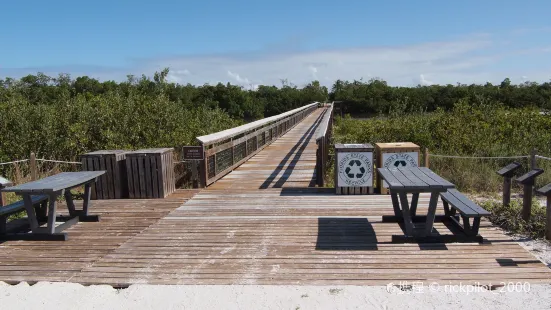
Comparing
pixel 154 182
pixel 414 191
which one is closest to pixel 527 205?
pixel 414 191

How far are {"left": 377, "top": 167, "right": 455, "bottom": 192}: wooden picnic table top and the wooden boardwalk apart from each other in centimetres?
68

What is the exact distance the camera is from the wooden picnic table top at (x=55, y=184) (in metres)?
5.36

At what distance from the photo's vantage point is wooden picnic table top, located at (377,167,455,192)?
5.05 metres

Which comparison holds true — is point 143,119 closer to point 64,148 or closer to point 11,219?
point 64,148

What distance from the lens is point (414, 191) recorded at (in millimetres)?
5145

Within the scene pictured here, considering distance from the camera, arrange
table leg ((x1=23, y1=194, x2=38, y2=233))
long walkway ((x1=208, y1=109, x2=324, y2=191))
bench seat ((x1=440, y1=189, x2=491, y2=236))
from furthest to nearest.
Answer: long walkway ((x1=208, y1=109, x2=324, y2=191)) < table leg ((x1=23, y1=194, x2=38, y2=233)) < bench seat ((x1=440, y1=189, x2=491, y2=236))

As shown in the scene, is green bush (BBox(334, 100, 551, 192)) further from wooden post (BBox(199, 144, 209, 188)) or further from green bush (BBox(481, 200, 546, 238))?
wooden post (BBox(199, 144, 209, 188))

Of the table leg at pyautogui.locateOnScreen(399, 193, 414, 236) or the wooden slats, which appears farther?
the wooden slats

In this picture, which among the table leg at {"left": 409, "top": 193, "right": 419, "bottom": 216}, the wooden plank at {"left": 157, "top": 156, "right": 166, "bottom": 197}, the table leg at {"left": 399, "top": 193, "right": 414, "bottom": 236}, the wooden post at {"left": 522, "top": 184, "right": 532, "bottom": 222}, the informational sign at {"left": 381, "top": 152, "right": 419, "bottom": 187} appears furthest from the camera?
the wooden plank at {"left": 157, "top": 156, "right": 166, "bottom": 197}

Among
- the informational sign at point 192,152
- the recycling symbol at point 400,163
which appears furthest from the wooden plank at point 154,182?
the recycling symbol at point 400,163

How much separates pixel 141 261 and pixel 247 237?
4.37 ft

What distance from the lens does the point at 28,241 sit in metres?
5.82

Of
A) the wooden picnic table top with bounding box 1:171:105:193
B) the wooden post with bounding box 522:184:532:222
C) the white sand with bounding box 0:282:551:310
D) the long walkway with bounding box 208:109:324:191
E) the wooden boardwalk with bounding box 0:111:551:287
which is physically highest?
the wooden picnic table top with bounding box 1:171:105:193

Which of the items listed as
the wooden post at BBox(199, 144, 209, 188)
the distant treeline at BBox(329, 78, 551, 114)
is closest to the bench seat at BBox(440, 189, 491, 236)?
the wooden post at BBox(199, 144, 209, 188)
